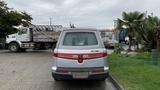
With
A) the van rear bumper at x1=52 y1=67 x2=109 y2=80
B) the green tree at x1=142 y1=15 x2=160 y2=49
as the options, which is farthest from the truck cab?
the van rear bumper at x1=52 y1=67 x2=109 y2=80

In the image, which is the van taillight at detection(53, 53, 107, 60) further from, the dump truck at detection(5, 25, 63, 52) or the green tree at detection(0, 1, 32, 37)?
the green tree at detection(0, 1, 32, 37)

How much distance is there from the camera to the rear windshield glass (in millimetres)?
11781

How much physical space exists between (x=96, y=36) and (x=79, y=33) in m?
0.55

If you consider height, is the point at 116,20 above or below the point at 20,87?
above

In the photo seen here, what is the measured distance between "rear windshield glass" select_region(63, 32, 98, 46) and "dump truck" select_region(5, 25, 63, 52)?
21063 mm

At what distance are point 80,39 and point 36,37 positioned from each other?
21964 millimetres

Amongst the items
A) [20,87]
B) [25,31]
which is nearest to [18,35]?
[25,31]

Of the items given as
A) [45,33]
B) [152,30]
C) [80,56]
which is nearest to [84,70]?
[80,56]

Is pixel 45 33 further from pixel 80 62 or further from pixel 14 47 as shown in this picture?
pixel 80 62

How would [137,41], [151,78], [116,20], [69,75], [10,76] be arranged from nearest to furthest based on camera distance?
[69,75] → [151,78] → [10,76] → [137,41] → [116,20]

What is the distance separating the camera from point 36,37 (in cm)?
3347

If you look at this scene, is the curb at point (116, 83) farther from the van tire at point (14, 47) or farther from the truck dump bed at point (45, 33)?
the van tire at point (14, 47)

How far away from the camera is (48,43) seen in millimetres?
33344

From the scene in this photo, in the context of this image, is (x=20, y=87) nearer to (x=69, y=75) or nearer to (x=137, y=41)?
(x=69, y=75)
